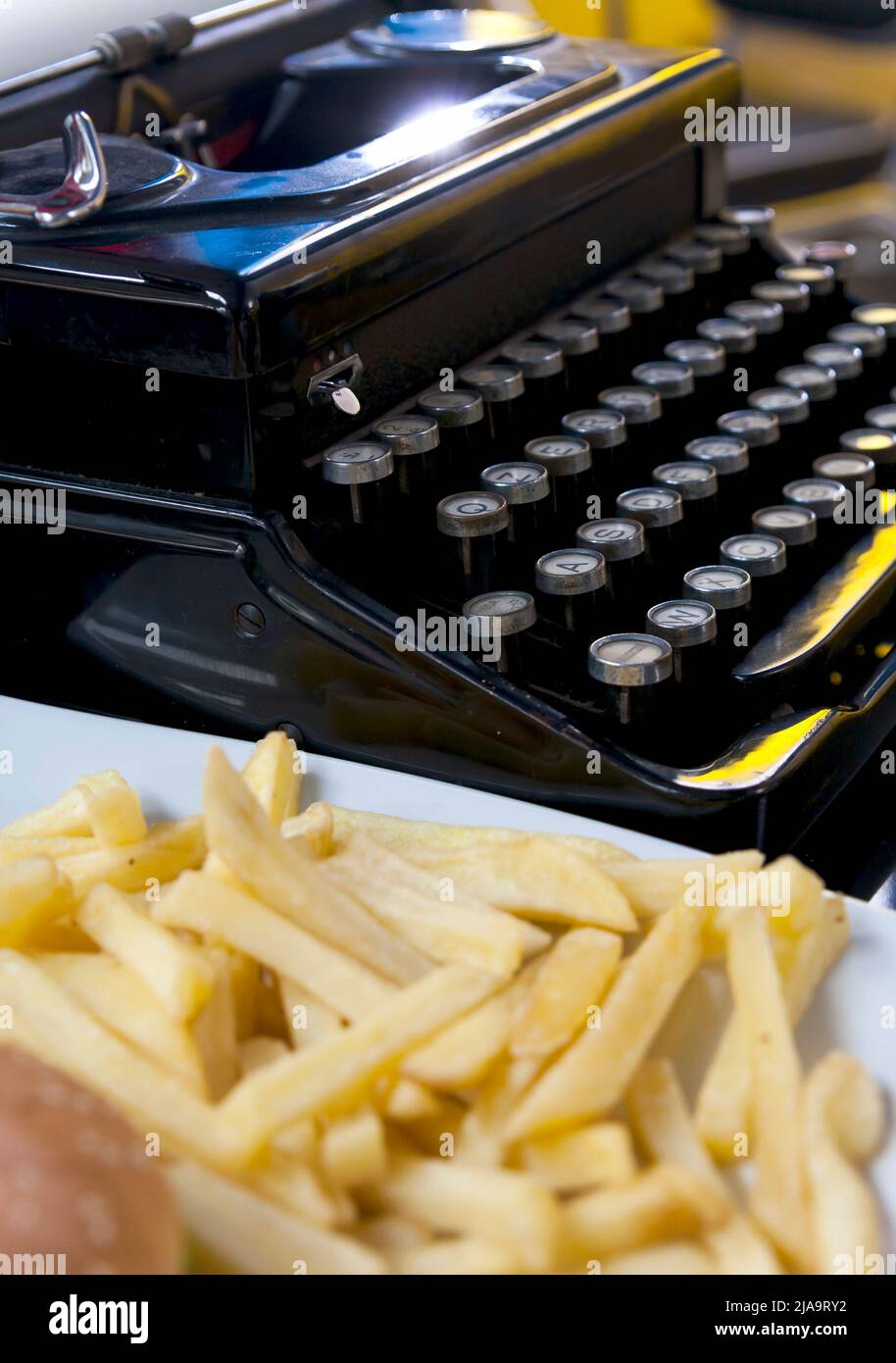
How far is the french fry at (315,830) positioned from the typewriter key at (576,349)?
1.29m

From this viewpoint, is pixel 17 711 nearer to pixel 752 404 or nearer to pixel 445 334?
pixel 445 334

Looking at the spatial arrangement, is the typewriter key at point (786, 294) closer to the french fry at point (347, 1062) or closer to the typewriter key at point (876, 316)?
the typewriter key at point (876, 316)

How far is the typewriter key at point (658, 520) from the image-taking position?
2.57 meters

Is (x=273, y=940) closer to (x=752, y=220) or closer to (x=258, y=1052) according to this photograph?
(x=258, y=1052)

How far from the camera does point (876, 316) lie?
3.49m

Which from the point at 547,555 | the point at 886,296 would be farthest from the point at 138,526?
the point at 886,296

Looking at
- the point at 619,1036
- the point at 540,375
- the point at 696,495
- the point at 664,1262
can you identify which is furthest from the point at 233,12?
the point at 664,1262

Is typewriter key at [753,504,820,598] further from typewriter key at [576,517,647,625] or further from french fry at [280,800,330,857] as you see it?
french fry at [280,800,330,857]

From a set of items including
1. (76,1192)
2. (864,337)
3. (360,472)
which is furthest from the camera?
(864,337)

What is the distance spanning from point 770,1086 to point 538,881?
350 mm

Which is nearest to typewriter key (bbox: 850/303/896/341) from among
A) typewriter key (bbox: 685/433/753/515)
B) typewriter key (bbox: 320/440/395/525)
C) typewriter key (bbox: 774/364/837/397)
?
typewriter key (bbox: 774/364/837/397)

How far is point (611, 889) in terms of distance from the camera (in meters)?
1.72

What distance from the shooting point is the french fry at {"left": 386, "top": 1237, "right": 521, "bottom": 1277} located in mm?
1357

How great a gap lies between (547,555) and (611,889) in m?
0.81
